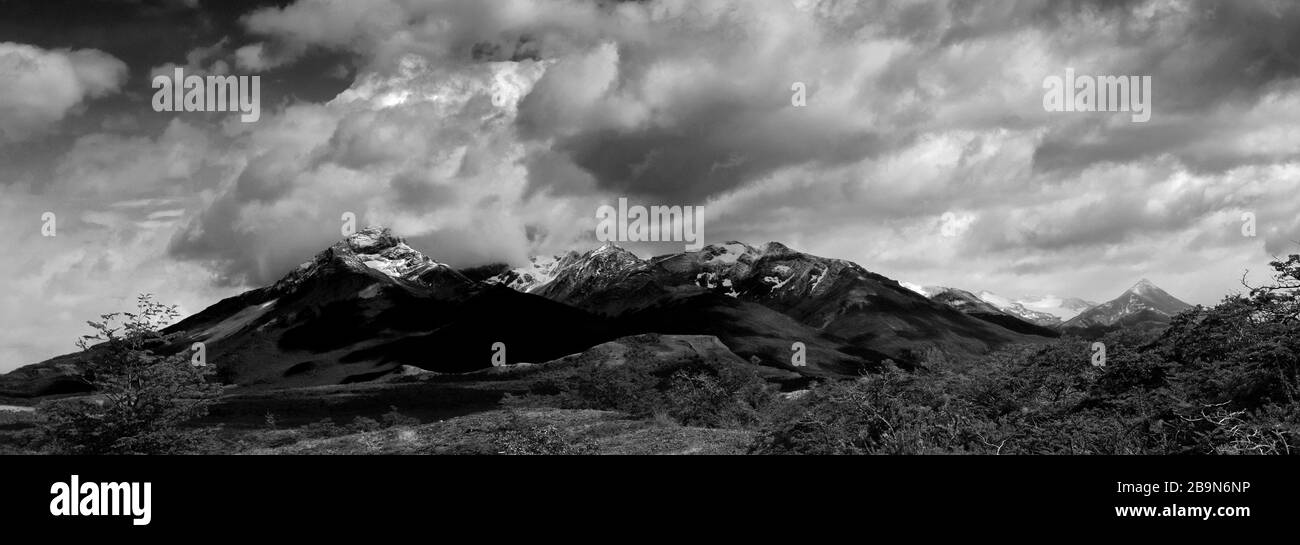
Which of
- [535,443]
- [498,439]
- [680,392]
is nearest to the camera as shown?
[535,443]

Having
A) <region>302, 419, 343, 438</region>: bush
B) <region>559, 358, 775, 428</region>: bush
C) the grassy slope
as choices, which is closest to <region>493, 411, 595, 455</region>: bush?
the grassy slope

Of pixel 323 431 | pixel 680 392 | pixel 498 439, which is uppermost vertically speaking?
pixel 498 439

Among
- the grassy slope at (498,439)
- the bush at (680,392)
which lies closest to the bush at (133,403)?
the grassy slope at (498,439)

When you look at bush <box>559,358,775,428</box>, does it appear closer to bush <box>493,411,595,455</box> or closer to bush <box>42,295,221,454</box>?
bush <box>493,411,595,455</box>

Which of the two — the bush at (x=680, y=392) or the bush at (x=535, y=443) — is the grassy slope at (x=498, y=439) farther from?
the bush at (x=680, y=392)

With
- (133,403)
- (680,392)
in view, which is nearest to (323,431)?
(133,403)

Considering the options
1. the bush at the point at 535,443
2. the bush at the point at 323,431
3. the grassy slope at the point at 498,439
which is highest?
the bush at the point at 535,443

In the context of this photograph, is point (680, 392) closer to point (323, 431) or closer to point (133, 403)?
point (323, 431)

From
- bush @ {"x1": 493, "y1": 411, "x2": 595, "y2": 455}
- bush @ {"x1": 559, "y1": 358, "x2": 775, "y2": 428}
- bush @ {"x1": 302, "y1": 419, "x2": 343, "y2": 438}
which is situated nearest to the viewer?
bush @ {"x1": 493, "y1": 411, "x2": 595, "y2": 455}
